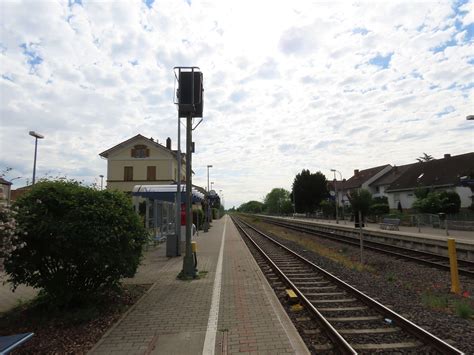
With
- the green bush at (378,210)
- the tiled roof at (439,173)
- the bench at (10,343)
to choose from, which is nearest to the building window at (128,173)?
the green bush at (378,210)

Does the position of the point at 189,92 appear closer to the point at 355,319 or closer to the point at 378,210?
the point at 355,319

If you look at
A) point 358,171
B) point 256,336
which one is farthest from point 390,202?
point 256,336

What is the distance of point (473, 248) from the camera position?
15.3m

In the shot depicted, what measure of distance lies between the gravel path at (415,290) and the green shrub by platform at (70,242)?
199 inches

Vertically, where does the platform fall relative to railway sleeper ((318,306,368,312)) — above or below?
above

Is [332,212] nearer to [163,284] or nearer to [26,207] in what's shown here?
[163,284]

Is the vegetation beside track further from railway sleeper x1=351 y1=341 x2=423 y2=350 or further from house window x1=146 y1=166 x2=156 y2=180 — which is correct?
house window x1=146 y1=166 x2=156 y2=180

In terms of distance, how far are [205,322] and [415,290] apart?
5.89 meters

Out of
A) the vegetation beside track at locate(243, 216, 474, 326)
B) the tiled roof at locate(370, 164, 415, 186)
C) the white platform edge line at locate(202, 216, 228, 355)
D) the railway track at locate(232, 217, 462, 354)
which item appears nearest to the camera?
the white platform edge line at locate(202, 216, 228, 355)

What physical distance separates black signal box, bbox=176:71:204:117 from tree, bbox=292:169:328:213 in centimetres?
6712

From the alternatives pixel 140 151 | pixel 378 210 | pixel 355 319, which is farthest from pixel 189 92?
pixel 140 151

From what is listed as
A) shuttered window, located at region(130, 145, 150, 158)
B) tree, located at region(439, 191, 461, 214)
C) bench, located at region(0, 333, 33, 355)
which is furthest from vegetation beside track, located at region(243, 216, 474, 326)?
shuttered window, located at region(130, 145, 150, 158)

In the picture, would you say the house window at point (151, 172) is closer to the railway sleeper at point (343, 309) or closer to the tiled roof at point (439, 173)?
the tiled roof at point (439, 173)

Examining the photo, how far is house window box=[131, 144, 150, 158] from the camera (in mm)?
48812
